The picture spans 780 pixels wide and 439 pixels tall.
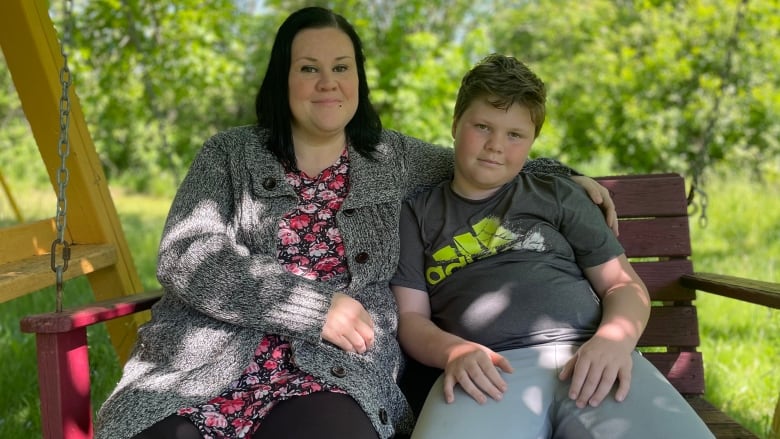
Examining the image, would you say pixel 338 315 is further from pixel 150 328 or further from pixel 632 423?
pixel 632 423

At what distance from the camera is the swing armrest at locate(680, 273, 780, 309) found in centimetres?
250

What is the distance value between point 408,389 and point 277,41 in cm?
122

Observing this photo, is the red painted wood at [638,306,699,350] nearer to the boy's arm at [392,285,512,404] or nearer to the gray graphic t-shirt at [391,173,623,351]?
the gray graphic t-shirt at [391,173,623,351]

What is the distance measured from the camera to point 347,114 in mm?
2633

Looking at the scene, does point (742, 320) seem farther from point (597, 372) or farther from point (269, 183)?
point (269, 183)

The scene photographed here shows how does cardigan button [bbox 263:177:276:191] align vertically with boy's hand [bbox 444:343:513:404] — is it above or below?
above

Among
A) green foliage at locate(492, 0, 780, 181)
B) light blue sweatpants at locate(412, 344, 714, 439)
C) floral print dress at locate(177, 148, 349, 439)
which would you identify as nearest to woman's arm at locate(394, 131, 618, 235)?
floral print dress at locate(177, 148, 349, 439)

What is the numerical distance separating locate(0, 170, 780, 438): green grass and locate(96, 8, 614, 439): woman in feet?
4.80

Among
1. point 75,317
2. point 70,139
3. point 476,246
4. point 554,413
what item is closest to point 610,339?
point 554,413

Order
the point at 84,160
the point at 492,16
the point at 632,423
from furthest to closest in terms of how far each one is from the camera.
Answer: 1. the point at 492,16
2. the point at 84,160
3. the point at 632,423

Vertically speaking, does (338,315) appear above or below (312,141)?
below

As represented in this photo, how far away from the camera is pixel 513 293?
8.23 ft

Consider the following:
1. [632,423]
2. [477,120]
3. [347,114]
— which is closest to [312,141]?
[347,114]

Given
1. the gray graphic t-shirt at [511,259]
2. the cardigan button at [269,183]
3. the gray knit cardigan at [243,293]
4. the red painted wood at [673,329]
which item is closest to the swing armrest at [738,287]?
the red painted wood at [673,329]
